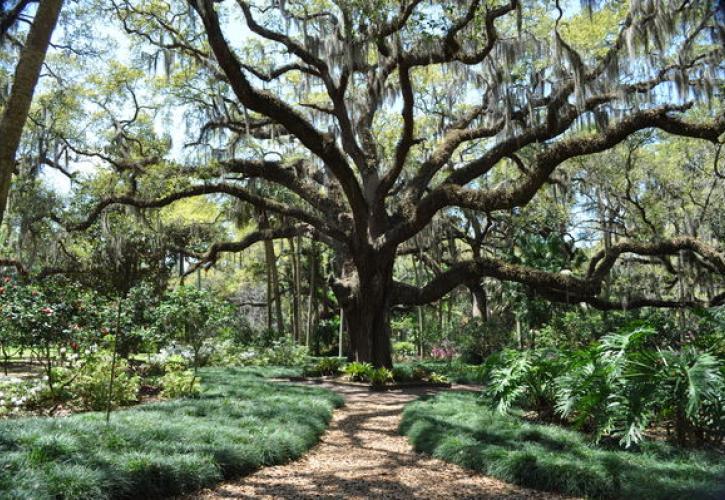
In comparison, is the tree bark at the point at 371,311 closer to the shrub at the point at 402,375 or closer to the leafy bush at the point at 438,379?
the shrub at the point at 402,375

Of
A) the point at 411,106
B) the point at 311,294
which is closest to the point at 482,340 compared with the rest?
the point at 311,294

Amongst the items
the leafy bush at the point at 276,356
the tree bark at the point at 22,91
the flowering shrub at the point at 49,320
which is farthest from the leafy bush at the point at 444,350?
the tree bark at the point at 22,91

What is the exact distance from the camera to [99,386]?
7488 mm

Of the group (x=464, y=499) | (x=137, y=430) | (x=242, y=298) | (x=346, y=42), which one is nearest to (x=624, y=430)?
(x=464, y=499)

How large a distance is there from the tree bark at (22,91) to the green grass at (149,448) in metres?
1.91


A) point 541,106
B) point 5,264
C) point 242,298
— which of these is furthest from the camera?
point 242,298

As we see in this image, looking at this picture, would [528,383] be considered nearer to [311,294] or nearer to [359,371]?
[359,371]

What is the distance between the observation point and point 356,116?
1388 cm

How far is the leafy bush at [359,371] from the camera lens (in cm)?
1231

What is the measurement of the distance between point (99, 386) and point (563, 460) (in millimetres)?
5909

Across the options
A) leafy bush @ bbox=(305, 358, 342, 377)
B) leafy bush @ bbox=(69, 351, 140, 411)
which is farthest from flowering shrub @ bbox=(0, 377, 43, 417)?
leafy bush @ bbox=(305, 358, 342, 377)

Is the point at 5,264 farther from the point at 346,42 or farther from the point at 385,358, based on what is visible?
the point at 346,42

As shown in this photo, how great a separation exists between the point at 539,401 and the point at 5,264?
1567cm

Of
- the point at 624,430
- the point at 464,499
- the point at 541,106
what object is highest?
the point at 541,106
